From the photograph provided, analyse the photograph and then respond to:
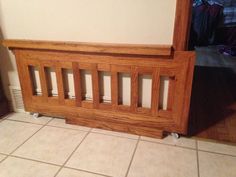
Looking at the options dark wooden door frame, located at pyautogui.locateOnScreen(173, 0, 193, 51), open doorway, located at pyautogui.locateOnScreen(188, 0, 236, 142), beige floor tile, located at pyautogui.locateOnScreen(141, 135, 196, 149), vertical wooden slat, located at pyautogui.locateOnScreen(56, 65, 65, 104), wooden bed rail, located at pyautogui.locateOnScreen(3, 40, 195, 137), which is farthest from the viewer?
open doorway, located at pyautogui.locateOnScreen(188, 0, 236, 142)

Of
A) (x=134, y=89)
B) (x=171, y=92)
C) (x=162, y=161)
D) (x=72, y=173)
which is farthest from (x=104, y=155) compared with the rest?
(x=171, y=92)

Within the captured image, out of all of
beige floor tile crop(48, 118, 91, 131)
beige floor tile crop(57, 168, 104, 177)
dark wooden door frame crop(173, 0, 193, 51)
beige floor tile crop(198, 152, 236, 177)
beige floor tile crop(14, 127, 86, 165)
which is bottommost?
beige floor tile crop(57, 168, 104, 177)

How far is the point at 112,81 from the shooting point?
1.53m

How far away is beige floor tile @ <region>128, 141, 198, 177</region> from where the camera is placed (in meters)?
1.27

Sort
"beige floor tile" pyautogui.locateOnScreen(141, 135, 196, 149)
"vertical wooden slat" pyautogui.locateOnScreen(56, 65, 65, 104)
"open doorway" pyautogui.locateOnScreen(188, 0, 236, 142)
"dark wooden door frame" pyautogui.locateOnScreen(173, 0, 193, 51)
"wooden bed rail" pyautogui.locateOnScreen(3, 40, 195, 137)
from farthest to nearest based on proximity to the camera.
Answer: "open doorway" pyautogui.locateOnScreen(188, 0, 236, 142)
"vertical wooden slat" pyautogui.locateOnScreen(56, 65, 65, 104)
"beige floor tile" pyautogui.locateOnScreen(141, 135, 196, 149)
"wooden bed rail" pyautogui.locateOnScreen(3, 40, 195, 137)
"dark wooden door frame" pyautogui.locateOnScreen(173, 0, 193, 51)

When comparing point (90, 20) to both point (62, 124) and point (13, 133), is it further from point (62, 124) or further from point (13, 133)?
point (13, 133)

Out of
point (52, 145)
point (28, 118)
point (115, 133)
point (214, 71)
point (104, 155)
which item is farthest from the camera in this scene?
point (214, 71)

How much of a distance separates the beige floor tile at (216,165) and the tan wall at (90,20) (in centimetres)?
75

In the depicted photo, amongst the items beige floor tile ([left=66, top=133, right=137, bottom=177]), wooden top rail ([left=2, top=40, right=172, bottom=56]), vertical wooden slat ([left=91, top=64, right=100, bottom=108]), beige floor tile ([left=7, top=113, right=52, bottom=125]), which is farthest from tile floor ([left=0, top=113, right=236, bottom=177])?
wooden top rail ([left=2, top=40, right=172, bottom=56])

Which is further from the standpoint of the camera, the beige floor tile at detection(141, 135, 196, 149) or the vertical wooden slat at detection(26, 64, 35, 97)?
the vertical wooden slat at detection(26, 64, 35, 97)

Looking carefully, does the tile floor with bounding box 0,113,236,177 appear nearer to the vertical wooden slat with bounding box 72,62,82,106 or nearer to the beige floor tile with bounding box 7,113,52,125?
the beige floor tile with bounding box 7,113,52,125

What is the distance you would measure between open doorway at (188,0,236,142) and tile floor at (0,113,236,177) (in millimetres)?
235

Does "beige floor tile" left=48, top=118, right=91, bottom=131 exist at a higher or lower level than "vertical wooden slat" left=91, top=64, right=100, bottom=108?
lower

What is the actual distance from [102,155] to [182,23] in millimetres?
929
